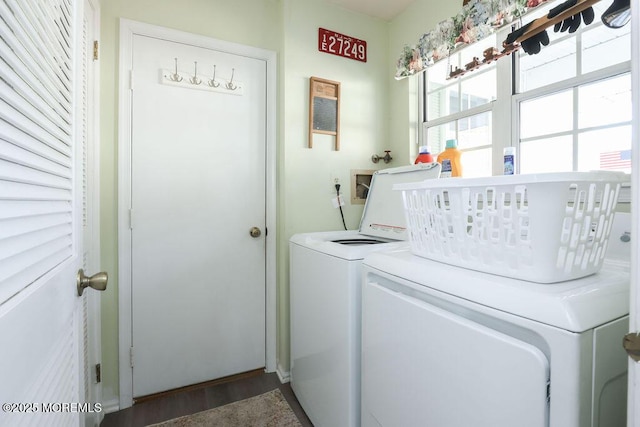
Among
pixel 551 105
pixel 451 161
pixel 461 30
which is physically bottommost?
pixel 451 161

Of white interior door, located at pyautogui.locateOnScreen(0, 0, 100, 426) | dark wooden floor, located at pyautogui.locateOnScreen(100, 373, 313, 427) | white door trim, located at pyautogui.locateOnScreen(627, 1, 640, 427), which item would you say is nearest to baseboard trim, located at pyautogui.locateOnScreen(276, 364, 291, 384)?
dark wooden floor, located at pyautogui.locateOnScreen(100, 373, 313, 427)

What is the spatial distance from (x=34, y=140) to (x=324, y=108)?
1749 mm

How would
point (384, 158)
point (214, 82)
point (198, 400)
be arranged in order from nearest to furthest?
point (198, 400), point (214, 82), point (384, 158)

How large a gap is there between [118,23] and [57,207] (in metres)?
1.59

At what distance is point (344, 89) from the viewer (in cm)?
219

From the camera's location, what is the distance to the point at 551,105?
4.91 ft

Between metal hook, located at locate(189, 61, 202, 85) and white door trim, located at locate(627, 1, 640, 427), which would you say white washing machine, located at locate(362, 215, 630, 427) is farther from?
metal hook, located at locate(189, 61, 202, 85)

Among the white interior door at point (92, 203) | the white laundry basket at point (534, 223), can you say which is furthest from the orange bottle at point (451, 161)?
the white interior door at point (92, 203)

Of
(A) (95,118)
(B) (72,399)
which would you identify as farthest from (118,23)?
(B) (72,399)

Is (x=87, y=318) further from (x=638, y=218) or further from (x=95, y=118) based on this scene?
(x=638, y=218)

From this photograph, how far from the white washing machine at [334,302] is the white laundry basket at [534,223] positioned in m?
0.54

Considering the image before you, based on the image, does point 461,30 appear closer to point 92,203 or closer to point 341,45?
point 341,45

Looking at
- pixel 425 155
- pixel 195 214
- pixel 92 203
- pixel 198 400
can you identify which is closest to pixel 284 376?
pixel 198 400

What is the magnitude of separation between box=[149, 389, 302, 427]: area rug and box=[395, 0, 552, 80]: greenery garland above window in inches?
87.9
